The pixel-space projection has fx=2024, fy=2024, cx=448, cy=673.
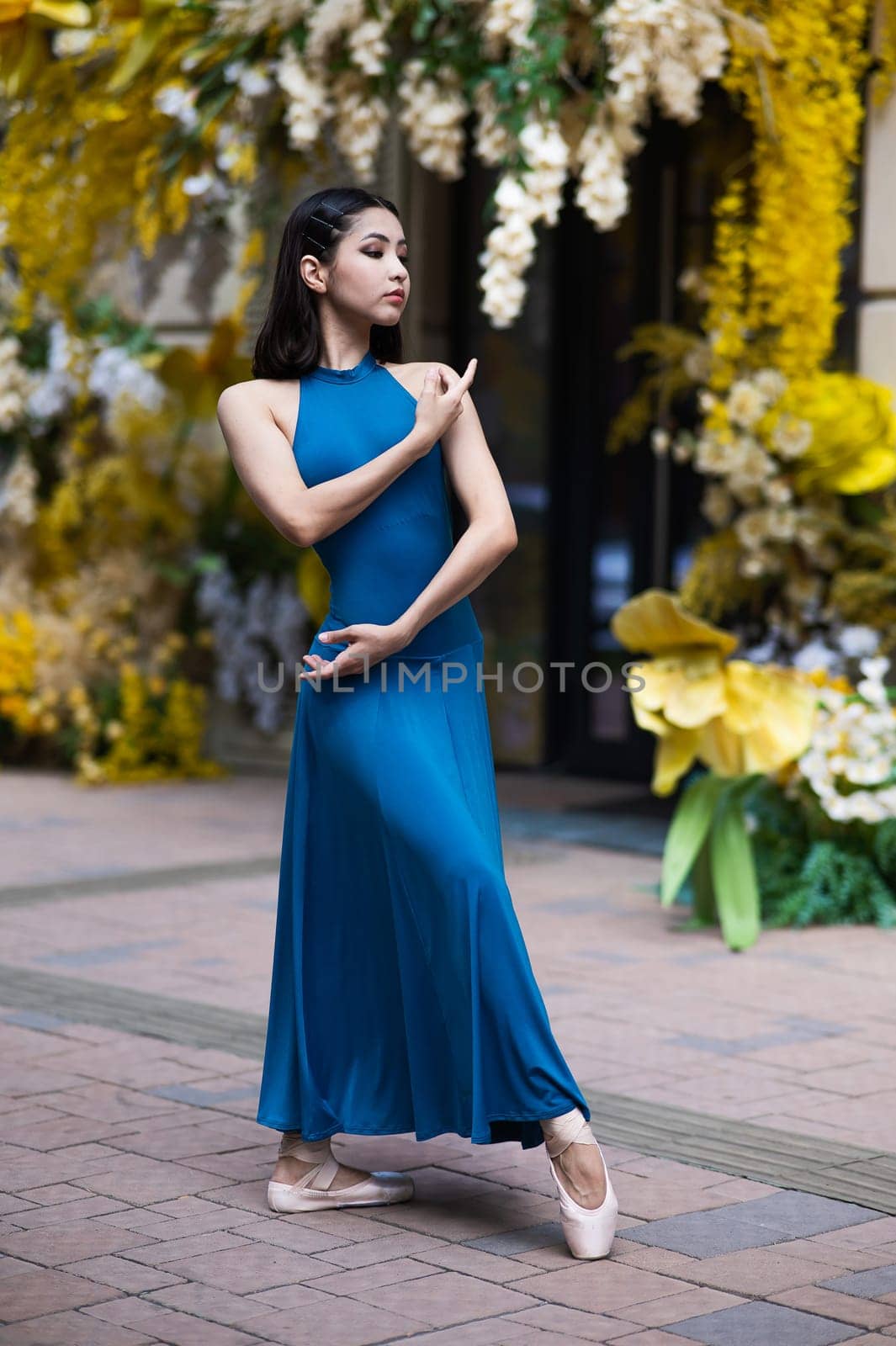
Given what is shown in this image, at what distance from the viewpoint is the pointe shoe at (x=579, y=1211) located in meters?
3.39

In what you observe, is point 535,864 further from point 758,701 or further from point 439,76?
point 439,76

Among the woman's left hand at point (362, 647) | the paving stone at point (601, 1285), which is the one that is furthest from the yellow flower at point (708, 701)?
the paving stone at point (601, 1285)

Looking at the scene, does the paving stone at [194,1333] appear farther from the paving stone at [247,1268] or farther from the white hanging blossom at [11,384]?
the white hanging blossom at [11,384]

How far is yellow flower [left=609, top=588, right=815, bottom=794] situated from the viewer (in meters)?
6.19

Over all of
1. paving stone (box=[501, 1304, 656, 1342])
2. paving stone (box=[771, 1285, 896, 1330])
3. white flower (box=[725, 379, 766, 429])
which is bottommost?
paving stone (box=[501, 1304, 656, 1342])

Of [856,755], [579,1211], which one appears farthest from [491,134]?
[579,1211]

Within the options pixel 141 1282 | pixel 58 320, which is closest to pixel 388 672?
pixel 141 1282

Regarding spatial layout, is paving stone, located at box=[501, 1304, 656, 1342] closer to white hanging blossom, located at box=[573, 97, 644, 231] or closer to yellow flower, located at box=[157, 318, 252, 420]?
white hanging blossom, located at box=[573, 97, 644, 231]

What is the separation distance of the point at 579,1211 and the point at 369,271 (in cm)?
167

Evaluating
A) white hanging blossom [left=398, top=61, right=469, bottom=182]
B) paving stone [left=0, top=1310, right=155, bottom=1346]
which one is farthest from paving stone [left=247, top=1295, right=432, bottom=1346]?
white hanging blossom [left=398, top=61, right=469, bottom=182]

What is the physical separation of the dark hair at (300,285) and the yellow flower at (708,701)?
2736 millimetres

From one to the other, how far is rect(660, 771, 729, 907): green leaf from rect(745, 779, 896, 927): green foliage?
24 centimetres

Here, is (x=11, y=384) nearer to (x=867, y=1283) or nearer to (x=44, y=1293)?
(x=44, y=1293)

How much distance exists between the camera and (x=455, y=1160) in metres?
4.05
